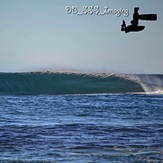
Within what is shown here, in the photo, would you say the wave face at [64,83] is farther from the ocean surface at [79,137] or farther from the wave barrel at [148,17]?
the wave barrel at [148,17]

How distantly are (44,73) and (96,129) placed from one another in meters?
30.2

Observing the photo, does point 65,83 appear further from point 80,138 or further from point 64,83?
point 80,138

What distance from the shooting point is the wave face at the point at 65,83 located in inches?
1662

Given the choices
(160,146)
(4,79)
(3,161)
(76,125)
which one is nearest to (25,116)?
(76,125)

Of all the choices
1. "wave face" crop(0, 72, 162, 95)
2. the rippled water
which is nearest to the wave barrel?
the rippled water

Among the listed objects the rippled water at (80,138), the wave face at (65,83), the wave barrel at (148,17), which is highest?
the wave barrel at (148,17)

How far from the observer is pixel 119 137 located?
13.9 m

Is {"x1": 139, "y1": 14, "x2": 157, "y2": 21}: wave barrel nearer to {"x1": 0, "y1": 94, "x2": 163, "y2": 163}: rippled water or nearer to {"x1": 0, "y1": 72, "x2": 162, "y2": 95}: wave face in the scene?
{"x1": 0, "y1": 94, "x2": 163, "y2": 163}: rippled water

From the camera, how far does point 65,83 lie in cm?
4434

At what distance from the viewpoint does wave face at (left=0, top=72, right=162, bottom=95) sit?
139 feet

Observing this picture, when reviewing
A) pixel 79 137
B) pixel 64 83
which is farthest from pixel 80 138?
pixel 64 83

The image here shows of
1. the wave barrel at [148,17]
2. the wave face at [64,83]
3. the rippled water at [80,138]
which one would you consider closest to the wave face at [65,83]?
the wave face at [64,83]

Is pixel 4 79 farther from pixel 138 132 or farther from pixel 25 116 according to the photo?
pixel 138 132

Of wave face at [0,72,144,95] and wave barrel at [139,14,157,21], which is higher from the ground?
wave barrel at [139,14,157,21]
